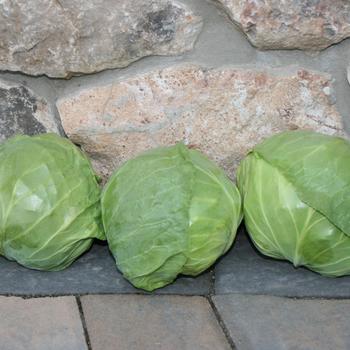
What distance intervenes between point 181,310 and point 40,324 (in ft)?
1.32

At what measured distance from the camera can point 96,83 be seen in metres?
2.53

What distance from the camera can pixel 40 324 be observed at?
2080 millimetres

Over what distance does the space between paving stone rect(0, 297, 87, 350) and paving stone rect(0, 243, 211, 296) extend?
6cm

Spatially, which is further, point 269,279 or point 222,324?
point 269,279

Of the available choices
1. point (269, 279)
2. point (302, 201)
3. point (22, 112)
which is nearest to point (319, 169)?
point (302, 201)

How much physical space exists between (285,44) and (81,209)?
844 mm

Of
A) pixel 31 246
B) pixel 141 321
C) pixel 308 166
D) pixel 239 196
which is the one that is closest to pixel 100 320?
pixel 141 321

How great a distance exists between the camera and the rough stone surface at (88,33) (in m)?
2.41

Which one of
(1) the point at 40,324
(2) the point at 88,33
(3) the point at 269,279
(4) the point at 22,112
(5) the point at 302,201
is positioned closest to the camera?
(1) the point at 40,324

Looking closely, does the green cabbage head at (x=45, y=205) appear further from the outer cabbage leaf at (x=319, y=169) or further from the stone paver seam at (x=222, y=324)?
the outer cabbage leaf at (x=319, y=169)

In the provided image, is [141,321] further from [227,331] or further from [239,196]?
[239,196]

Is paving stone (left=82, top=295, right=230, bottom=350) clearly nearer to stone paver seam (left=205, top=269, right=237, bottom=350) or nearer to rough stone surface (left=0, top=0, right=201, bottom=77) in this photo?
stone paver seam (left=205, top=269, right=237, bottom=350)

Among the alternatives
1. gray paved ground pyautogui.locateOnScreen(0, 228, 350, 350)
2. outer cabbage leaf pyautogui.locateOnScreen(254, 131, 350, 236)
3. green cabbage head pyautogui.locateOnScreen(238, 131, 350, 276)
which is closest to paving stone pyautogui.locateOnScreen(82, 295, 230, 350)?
gray paved ground pyautogui.locateOnScreen(0, 228, 350, 350)

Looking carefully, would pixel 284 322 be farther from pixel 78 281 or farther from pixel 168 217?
pixel 78 281
